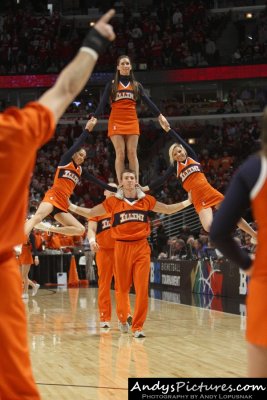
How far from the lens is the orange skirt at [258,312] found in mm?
2570

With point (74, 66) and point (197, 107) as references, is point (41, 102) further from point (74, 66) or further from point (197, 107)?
point (197, 107)

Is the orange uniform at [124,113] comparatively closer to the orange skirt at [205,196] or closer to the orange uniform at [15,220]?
the orange skirt at [205,196]

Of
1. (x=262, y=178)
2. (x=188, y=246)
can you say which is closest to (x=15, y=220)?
(x=262, y=178)

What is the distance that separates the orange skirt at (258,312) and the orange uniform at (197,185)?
6.46 metres

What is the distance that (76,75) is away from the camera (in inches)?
105

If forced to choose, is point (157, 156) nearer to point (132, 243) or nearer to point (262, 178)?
point (132, 243)

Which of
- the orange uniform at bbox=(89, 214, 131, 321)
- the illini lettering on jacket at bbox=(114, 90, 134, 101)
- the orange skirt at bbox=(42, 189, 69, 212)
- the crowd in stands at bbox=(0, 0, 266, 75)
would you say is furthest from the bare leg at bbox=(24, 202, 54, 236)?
the crowd in stands at bbox=(0, 0, 266, 75)

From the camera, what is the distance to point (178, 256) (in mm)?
17141

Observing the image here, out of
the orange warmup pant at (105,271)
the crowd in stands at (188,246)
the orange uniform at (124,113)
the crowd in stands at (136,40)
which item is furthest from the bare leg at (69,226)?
the crowd in stands at (136,40)

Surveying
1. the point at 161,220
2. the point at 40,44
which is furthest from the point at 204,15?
the point at 161,220

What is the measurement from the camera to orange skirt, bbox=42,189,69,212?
976 cm

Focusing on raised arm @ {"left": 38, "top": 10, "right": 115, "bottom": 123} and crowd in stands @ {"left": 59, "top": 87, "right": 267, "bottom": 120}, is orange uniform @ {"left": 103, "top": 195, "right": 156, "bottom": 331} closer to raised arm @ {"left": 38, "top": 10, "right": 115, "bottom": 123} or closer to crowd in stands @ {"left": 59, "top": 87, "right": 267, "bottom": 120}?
raised arm @ {"left": 38, "top": 10, "right": 115, "bottom": 123}

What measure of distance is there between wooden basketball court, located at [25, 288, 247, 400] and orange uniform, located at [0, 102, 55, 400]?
8.56 feet

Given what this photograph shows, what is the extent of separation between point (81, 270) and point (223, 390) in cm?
1787
